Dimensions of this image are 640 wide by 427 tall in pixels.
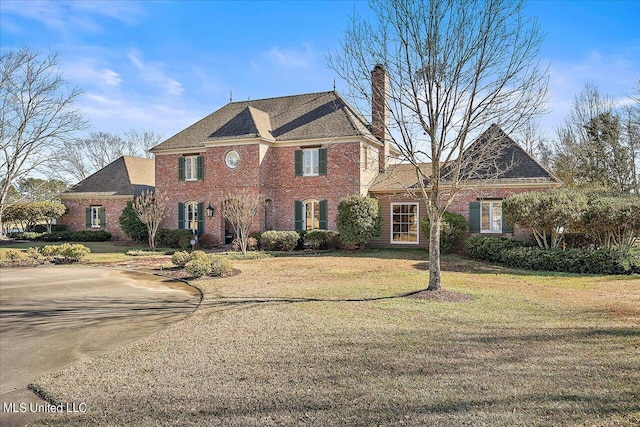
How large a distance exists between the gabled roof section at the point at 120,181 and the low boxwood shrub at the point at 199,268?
1663cm

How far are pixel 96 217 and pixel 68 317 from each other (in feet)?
73.2

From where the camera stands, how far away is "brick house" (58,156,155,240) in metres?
27.1

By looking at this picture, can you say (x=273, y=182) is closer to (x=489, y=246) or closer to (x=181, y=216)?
(x=181, y=216)

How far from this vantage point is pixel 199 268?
12.2 metres

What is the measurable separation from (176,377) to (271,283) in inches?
250

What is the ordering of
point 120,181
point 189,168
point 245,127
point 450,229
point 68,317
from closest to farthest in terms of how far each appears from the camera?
point 68,317
point 450,229
point 245,127
point 189,168
point 120,181

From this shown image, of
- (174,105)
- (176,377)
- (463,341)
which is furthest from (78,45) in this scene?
(174,105)

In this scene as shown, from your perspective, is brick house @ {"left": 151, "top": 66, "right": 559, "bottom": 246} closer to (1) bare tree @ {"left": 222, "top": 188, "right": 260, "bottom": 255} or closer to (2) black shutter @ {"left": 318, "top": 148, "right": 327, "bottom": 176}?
(2) black shutter @ {"left": 318, "top": 148, "right": 327, "bottom": 176}

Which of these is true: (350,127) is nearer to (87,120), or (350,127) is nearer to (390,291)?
(390,291)

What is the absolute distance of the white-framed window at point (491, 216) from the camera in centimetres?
1922

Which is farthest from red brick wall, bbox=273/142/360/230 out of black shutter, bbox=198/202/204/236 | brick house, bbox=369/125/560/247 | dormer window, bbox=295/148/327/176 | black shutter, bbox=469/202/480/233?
black shutter, bbox=469/202/480/233

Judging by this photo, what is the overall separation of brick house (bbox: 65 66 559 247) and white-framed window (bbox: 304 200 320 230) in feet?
0.17

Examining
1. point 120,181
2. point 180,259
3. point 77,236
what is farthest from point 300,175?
point 77,236

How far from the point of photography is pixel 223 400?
4.31 meters
